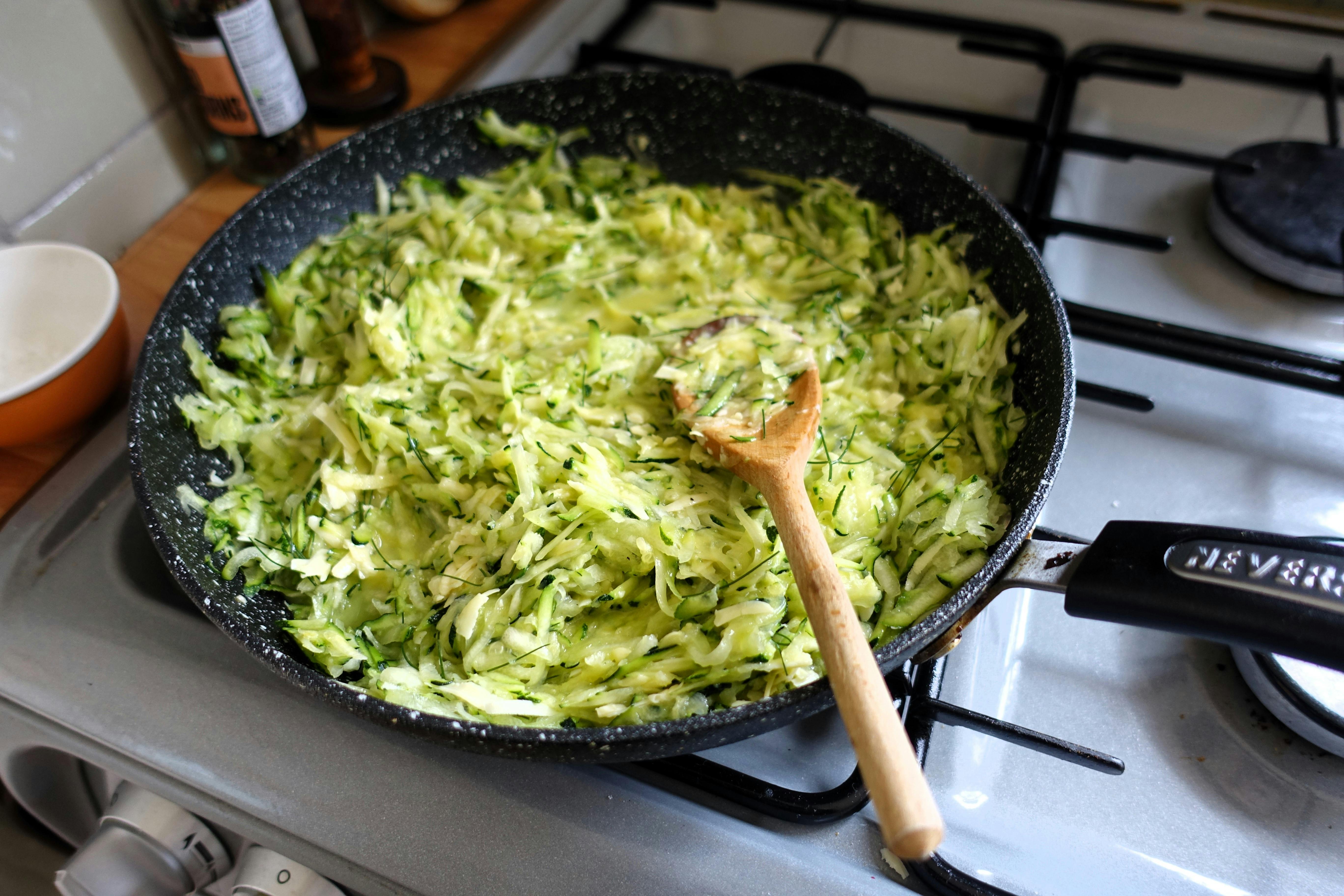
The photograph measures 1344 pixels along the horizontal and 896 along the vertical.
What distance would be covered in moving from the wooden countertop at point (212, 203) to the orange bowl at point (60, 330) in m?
0.04

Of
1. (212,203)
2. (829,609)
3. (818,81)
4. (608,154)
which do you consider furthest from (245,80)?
(829,609)

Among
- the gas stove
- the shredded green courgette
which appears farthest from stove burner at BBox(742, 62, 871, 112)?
the shredded green courgette

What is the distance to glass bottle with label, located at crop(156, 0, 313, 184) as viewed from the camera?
136 centimetres

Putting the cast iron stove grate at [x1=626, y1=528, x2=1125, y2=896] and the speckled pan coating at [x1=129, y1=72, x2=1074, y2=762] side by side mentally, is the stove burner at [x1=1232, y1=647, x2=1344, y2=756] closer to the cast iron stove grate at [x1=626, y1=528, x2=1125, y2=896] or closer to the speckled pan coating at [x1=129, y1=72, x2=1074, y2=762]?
the cast iron stove grate at [x1=626, y1=528, x2=1125, y2=896]

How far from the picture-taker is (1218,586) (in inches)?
29.0

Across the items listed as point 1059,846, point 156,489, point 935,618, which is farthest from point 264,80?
point 1059,846

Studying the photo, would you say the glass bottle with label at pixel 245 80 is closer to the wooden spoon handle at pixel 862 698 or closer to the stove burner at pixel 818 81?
the stove burner at pixel 818 81

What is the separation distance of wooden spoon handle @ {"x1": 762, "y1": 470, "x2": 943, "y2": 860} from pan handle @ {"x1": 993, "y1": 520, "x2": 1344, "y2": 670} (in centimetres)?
21

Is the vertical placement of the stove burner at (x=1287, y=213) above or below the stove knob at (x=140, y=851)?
above

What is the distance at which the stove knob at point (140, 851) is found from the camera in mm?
971

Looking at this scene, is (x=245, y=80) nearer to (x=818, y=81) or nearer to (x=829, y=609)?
(x=818, y=81)

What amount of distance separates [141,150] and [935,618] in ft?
4.94

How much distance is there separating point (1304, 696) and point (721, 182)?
124 centimetres

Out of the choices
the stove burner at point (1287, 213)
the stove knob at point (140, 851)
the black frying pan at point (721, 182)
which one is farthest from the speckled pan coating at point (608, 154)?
the stove burner at point (1287, 213)
